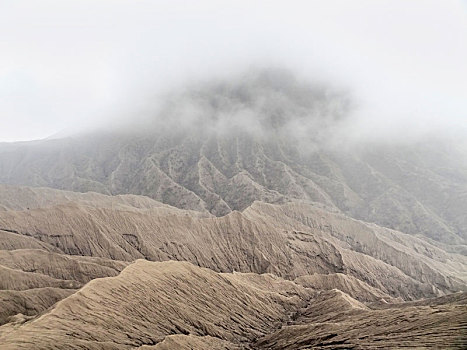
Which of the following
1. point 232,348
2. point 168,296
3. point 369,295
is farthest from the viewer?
point 369,295

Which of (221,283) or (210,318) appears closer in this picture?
(210,318)

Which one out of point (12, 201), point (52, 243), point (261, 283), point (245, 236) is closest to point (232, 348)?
point (261, 283)

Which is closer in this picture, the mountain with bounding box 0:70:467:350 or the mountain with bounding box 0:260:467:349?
the mountain with bounding box 0:260:467:349

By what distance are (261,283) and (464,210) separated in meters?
146

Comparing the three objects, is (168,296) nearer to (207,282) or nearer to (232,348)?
(207,282)

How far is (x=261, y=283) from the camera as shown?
86938 mm

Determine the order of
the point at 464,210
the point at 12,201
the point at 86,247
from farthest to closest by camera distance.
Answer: the point at 464,210
the point at 12,201
the point at 86,247

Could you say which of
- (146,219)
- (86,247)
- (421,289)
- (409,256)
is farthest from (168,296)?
(409,256)

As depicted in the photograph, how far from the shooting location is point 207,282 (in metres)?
73.5

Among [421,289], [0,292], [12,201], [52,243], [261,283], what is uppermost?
[12,201]

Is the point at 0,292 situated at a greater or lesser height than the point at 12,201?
lesser

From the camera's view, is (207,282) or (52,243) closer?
(207,282)

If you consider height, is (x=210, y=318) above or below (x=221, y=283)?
below

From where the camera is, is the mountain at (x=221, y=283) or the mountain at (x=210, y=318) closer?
the mountain at (x=210, y=318)
